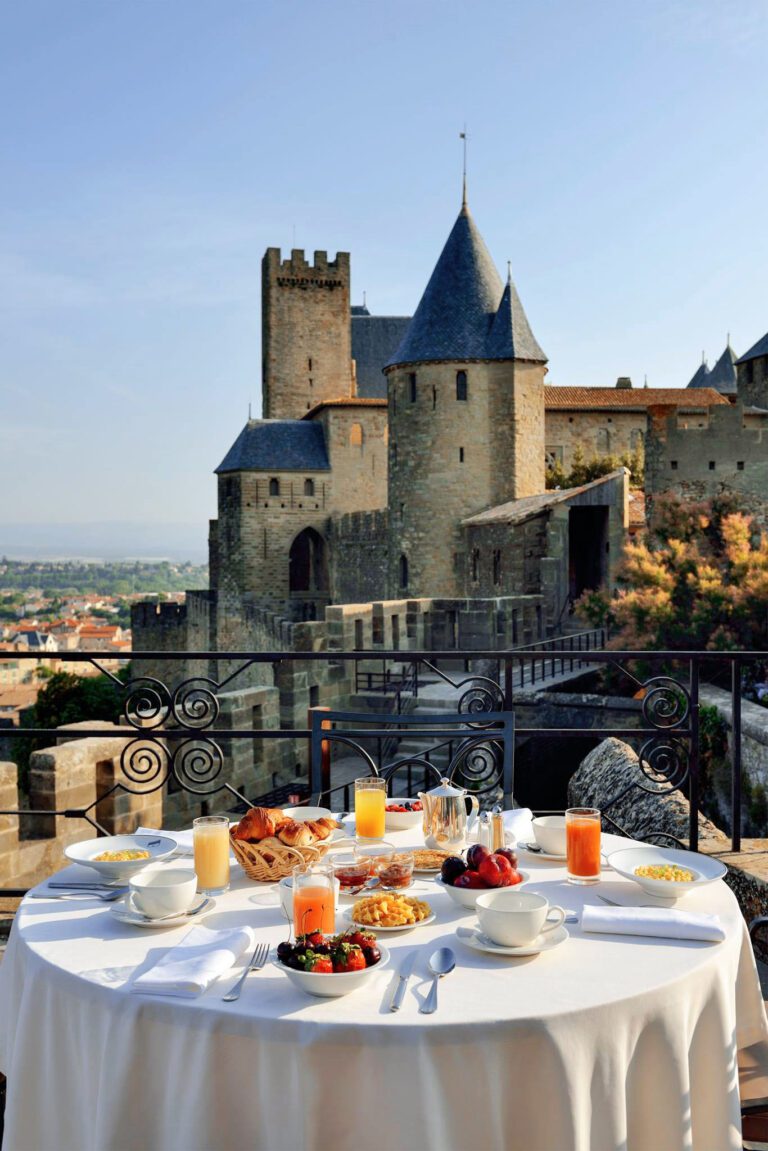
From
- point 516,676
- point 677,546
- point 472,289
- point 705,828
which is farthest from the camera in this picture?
point 472,289

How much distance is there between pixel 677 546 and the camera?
13.9 metres

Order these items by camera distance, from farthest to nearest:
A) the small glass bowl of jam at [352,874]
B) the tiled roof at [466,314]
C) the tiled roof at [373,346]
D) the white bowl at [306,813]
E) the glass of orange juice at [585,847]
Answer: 1. the tiled roof at [373,346]
2. the tiled roof at [466,314]
3. the white bowl at [306,813]
4. the glass of orange juice at [585,847]
5. the small glass bowl of jam at [352,874]

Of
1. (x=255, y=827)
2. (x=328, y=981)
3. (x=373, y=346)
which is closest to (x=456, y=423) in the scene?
(x=373, y=346)

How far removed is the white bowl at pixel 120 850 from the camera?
8.19 ft

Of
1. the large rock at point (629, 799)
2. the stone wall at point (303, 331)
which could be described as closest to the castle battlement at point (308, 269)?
the stone wall at point (303, 331)

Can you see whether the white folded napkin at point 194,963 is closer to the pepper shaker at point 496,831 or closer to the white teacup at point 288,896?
the white teacup at point 288,896

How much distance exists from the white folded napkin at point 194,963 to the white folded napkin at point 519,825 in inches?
41.2

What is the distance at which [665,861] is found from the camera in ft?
8.36

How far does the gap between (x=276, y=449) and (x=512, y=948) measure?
36.0 meters

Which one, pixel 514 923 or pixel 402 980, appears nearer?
pixel 402 980

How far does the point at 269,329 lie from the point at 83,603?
88599mm

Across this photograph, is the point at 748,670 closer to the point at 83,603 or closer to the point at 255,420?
the point at 255,420

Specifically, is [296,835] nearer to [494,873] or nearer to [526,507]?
[494,873]

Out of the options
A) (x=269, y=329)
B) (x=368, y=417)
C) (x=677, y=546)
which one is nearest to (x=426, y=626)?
(x=677, y=546)
